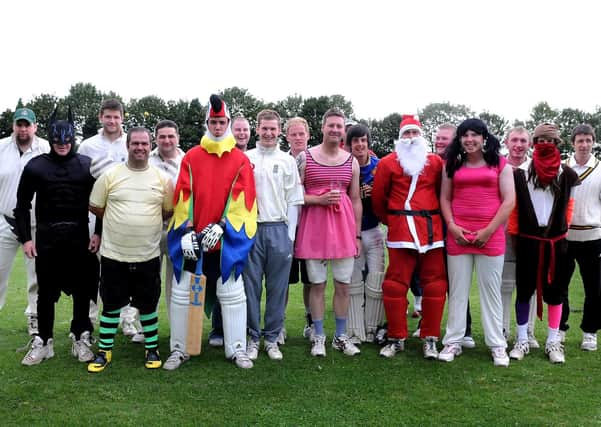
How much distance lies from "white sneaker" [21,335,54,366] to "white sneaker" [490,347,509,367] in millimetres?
3889

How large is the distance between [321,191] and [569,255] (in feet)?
8.17

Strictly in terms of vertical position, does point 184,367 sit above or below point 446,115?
below

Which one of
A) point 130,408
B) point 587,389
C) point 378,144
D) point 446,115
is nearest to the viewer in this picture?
point 130,408

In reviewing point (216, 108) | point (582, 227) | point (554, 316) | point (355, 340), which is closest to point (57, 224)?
point (216, 108)

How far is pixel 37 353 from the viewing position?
453 cm

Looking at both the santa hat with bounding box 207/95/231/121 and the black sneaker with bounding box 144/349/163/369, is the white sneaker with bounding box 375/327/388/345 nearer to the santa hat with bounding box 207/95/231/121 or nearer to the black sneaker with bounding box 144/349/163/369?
the black sneaker with bounding box 144/349/163/369

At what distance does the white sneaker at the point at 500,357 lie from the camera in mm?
4504

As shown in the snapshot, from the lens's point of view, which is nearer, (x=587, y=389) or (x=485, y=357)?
(x=587, y=389)

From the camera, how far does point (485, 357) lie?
15.5 ft

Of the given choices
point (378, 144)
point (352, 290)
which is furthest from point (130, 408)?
point (378, 144)

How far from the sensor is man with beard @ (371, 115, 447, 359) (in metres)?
4.55

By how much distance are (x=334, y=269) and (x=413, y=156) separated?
1.22 m

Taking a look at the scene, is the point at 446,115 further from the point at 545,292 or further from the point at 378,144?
the point at 545,292

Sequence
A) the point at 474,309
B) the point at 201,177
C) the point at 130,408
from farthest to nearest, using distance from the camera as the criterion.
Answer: the point at 474,309, the point at 201,177, the point at 130,408
